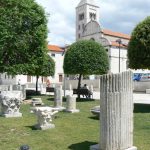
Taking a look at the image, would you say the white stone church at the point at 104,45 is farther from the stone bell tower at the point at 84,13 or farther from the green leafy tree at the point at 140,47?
the green leafy tree at the point at 140,47

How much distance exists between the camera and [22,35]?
24609 millimetres

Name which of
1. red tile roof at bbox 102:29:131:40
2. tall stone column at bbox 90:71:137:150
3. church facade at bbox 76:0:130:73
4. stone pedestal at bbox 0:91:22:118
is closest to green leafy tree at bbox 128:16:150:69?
stone pedestal at bbox 0:91:22:118

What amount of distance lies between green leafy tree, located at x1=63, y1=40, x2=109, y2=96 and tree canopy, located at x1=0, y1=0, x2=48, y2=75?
2374 millimetres

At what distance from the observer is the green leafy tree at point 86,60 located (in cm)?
2409

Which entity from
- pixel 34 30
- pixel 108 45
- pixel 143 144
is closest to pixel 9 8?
pixel 34 30

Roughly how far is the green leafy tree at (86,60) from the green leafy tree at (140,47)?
19.8ft

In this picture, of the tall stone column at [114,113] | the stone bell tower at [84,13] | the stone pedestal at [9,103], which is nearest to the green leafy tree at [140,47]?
the stone pedestal at [9,103]

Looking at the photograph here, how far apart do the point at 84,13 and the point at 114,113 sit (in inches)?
3282

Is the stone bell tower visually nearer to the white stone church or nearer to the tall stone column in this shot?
the white stone church

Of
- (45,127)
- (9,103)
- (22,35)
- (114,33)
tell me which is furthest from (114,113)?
(114,33)

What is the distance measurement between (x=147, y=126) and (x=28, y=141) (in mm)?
4676

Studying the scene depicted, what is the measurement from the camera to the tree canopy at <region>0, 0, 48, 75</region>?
23.9 meters

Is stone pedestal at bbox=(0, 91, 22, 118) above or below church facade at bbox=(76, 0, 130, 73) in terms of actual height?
below

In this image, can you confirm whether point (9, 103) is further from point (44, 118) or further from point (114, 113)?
point (114, 113)
